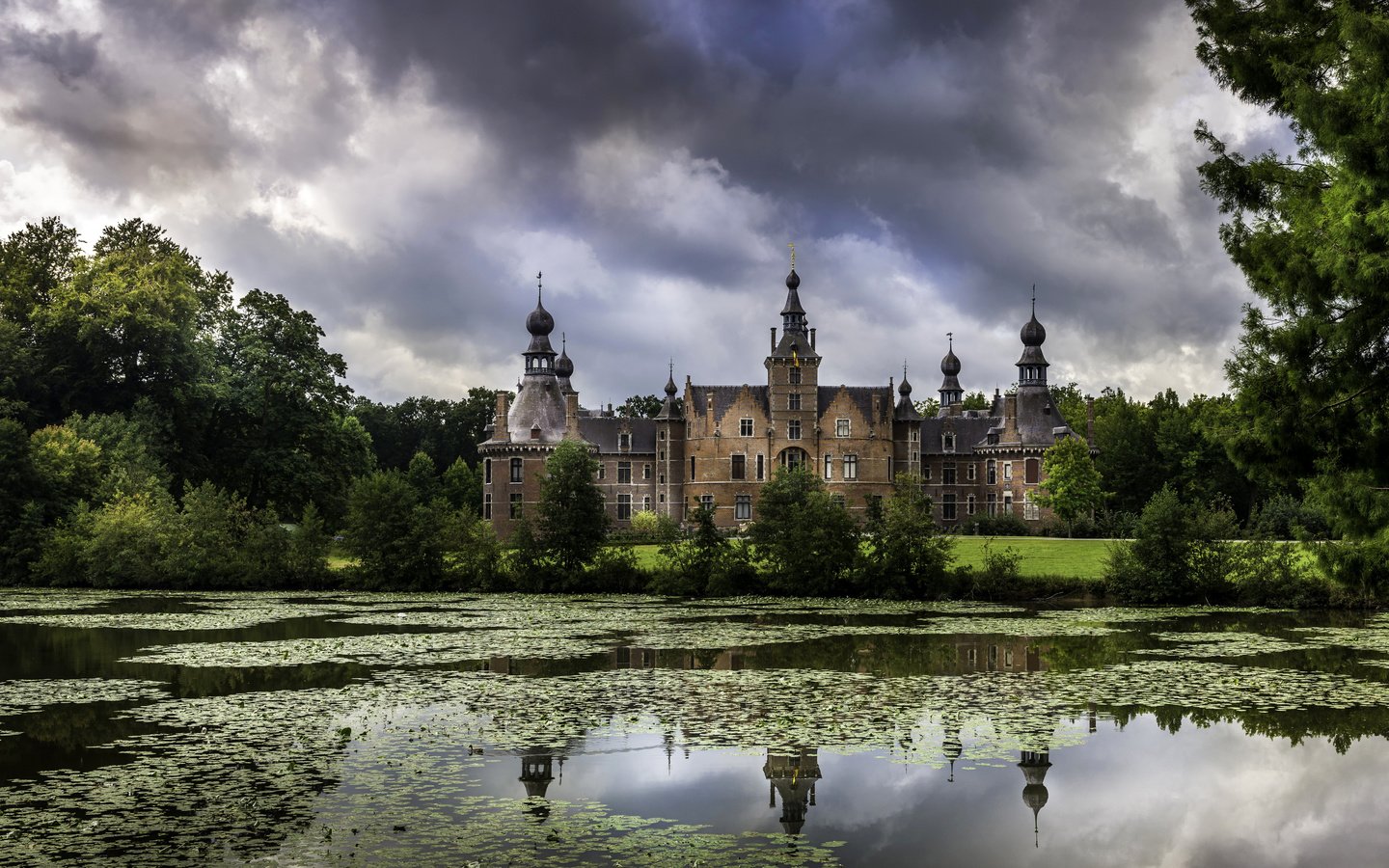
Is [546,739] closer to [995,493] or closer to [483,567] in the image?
[483,567]

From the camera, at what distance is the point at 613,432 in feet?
204

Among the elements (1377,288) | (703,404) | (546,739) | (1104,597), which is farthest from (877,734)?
(703,404)

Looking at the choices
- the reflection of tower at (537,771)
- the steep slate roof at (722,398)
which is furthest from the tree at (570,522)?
the steep slate roof at (722,398)

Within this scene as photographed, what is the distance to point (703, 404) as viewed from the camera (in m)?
58.9

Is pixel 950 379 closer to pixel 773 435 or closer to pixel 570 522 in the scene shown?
pixel 773 435

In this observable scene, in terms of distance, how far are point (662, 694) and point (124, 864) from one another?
7059mm

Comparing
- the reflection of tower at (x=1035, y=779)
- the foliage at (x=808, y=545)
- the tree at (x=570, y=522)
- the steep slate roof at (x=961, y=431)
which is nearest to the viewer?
the reflection of tower at (x=1035, y=779)

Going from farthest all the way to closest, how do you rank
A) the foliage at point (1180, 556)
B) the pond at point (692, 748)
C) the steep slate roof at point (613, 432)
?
the steep slate roof at point (613, 432) < the foliage at point (1180, 556) < the pond at point (692, 748)

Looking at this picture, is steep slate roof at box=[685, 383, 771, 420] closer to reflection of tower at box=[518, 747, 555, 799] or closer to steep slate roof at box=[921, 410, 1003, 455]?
steep slate roof at box=[921, 410, 1003, 455]

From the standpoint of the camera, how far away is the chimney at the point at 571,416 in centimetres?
5878

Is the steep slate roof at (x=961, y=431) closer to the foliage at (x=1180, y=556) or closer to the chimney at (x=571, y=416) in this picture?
the chimney at (x=571, y=416)

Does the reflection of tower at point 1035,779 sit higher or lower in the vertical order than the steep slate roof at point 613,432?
lower

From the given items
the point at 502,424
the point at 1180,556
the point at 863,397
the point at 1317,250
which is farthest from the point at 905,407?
the point at 1317,250

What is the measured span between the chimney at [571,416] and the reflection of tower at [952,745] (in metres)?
47.2
